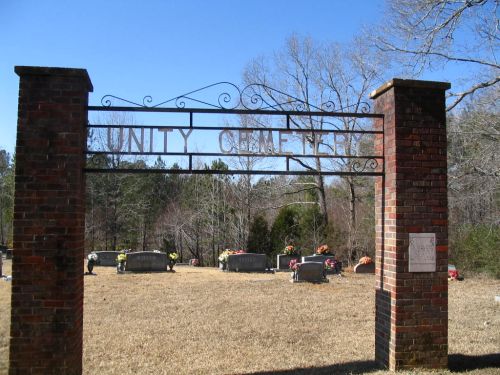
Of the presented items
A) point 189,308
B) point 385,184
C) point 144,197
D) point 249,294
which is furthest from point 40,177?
point 144,197

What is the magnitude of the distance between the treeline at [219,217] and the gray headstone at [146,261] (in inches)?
424

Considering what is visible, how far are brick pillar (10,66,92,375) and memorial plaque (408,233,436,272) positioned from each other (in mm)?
3662

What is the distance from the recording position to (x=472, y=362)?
228 inches

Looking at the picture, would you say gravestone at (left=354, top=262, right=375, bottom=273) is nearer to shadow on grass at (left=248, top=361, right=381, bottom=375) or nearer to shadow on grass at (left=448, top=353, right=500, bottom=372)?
shadow on grass at (left=448, top=353, right=500, bottom=372)

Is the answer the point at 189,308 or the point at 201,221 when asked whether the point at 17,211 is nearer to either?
the point at 189,308

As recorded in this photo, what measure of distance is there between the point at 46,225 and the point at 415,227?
399 centimetres

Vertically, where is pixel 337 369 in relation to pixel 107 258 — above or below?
above

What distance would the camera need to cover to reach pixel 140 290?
13.0 meters

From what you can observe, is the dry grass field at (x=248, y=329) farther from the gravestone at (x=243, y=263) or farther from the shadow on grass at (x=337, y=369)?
the gravestone at (x=243, y=263)

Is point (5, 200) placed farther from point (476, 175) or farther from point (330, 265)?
point (476, 175)

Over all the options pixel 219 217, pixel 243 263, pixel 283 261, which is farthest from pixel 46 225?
pixel 219 217

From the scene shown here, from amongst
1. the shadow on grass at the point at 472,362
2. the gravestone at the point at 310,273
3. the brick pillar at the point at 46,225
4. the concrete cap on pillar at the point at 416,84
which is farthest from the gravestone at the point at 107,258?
the concrete cap on pillar at the point at 416,84

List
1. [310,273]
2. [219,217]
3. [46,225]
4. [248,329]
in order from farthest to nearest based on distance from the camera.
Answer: [219,217] < [310,273] < [248,329] < [46,225]

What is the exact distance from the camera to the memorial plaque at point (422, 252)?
17.3 feet
